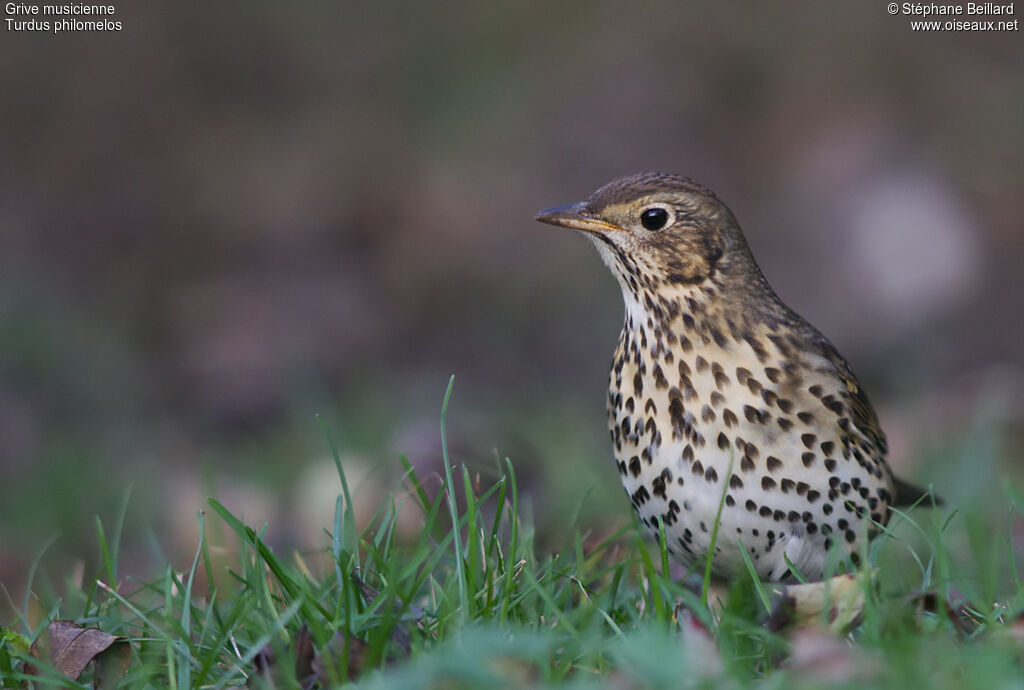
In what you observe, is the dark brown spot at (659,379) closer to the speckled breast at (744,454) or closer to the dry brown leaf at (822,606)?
the speckled breast at (744,454)

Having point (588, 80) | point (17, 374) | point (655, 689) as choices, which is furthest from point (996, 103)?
point (655, 689)

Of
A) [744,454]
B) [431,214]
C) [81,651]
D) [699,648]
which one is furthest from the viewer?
[431,214]

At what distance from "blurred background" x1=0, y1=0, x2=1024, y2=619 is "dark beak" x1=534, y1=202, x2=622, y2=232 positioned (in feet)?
6.99

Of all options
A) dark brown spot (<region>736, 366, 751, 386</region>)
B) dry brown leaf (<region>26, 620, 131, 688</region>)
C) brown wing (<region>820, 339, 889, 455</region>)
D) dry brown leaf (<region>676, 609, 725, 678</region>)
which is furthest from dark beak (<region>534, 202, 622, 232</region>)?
dry brown leaf (<region>26, 620, 131, 688</region>)

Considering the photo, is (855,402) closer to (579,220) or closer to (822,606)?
(579,220)

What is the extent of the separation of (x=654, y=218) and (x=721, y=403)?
0.57 m

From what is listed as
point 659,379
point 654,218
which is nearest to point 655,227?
point 654,218

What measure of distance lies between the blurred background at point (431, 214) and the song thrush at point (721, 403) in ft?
6.89

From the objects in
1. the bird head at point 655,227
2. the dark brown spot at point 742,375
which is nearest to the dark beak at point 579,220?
the bird head at point 655,227

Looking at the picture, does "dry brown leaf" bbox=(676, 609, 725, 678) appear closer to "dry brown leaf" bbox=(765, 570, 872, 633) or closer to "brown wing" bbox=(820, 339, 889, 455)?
"dry brown leaf" bbox=(765, 570, 872, 633)

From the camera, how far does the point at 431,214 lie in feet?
29.7

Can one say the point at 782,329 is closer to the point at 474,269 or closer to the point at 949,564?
the point at 949,564

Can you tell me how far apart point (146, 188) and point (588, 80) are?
3.41 m

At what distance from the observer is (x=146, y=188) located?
925cm
